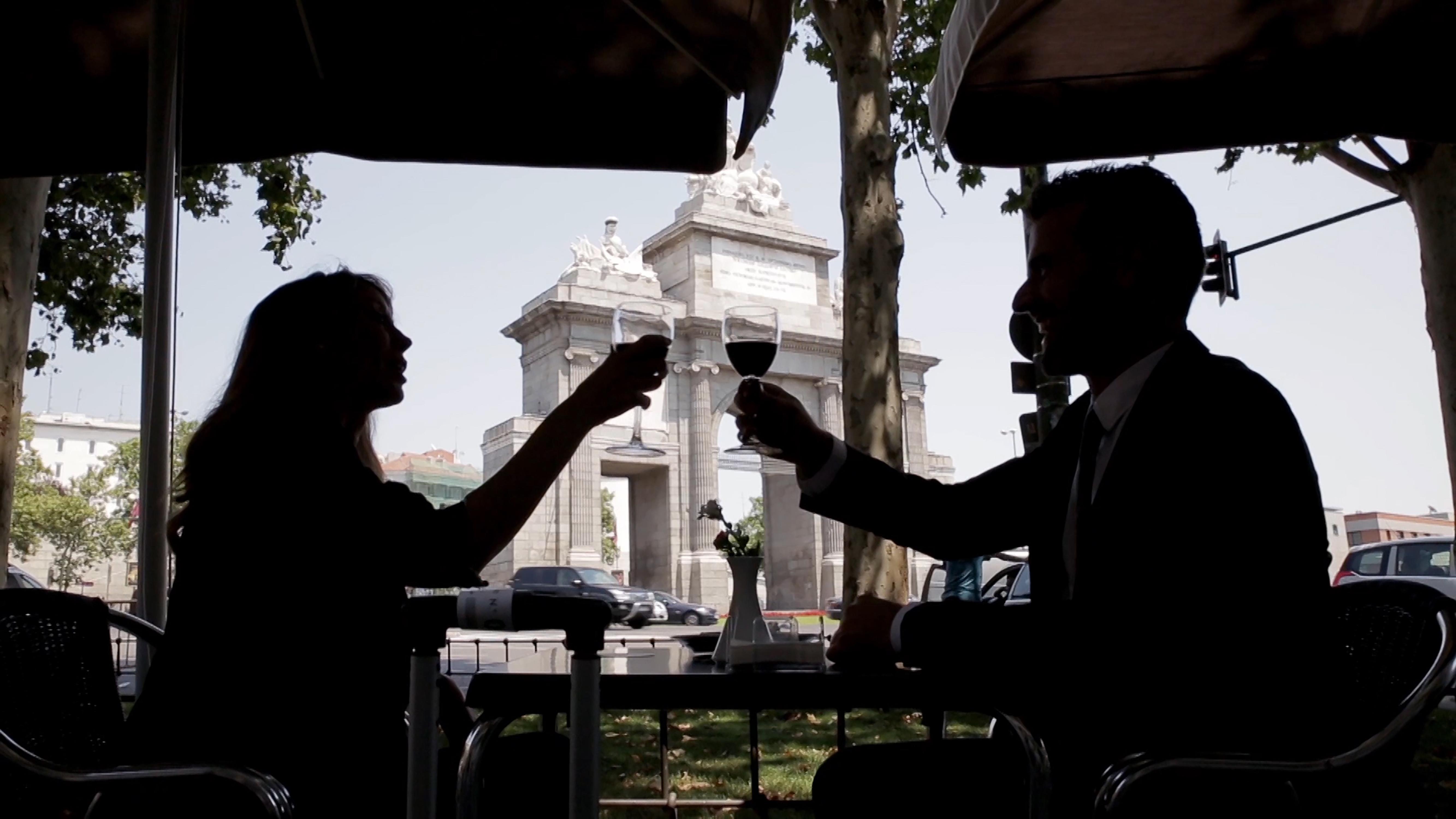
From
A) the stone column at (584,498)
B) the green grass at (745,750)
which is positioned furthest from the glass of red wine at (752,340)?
the stone column at (584,498)

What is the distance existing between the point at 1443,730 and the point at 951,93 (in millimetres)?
6130

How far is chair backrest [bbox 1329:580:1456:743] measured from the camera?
174 centimetres

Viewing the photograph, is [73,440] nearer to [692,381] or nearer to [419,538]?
[692,381]

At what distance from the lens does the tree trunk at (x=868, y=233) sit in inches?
331

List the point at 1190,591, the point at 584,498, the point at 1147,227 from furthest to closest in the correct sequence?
the point at 584,498 → the point at 1147,227 → the point at 1190,591

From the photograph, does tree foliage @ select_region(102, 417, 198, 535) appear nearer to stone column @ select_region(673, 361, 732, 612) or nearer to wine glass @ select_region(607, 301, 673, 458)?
stone column @ select_region(673, 361, 732, 612)

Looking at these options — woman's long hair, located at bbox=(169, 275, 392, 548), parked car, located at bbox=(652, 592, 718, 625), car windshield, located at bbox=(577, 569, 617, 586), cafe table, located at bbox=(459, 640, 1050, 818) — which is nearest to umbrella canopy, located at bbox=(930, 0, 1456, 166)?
woman's long hair, located at bbox=(169, 275, 392, 548)

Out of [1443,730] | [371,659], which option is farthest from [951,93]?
[1443,730]

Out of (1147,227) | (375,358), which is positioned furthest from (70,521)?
(1147,227)

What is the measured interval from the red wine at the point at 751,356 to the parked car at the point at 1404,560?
36.2 feet

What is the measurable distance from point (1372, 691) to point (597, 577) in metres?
29.4

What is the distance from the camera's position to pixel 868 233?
8.71m

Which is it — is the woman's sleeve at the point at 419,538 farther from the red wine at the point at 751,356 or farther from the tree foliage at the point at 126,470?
the tree foliage at the point at 126,470

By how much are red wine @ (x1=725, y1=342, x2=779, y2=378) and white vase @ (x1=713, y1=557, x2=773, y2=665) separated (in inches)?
15.9
